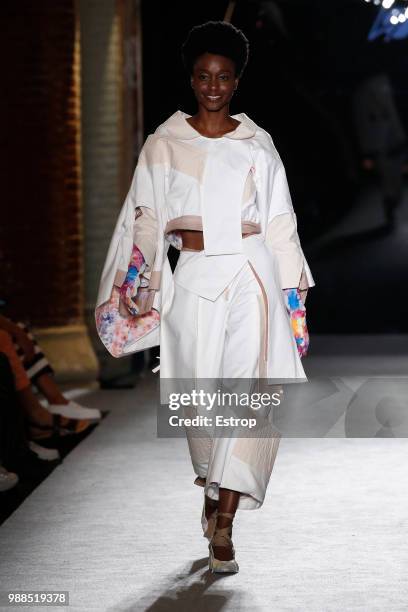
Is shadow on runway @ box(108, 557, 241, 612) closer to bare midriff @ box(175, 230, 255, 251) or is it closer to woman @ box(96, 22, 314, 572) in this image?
woman @ box(96, 22, 314, 572)

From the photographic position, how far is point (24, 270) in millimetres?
7414

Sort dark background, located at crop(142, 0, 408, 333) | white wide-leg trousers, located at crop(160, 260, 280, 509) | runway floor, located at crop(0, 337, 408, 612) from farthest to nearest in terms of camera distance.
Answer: dark background, located at crop(142, 0, 408, 333)
white wide-leg trousers, located at crop(160, 260, 280, 509)
runway floor, located at crop(0, 337, 408, 612)

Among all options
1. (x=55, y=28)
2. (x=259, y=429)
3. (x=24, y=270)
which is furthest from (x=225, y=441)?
(x=55, y=28)

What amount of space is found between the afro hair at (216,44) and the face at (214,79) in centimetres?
1

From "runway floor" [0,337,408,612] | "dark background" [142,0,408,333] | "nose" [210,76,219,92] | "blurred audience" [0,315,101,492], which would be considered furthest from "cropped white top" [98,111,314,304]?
"dark background" [142,0,408,333]

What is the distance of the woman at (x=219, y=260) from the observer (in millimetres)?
3244


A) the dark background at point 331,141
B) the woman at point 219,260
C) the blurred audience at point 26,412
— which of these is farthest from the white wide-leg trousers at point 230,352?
the dark background at point 331,141

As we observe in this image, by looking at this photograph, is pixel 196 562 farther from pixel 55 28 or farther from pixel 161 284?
pixel 55 28

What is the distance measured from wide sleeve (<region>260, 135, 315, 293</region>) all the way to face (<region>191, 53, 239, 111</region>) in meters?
0.18

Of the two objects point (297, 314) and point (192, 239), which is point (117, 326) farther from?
point (297, 314)

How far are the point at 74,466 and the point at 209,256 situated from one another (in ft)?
5.65

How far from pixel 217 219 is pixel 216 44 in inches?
17.5

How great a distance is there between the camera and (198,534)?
3.64m

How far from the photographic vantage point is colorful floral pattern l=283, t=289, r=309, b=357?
334 cm
